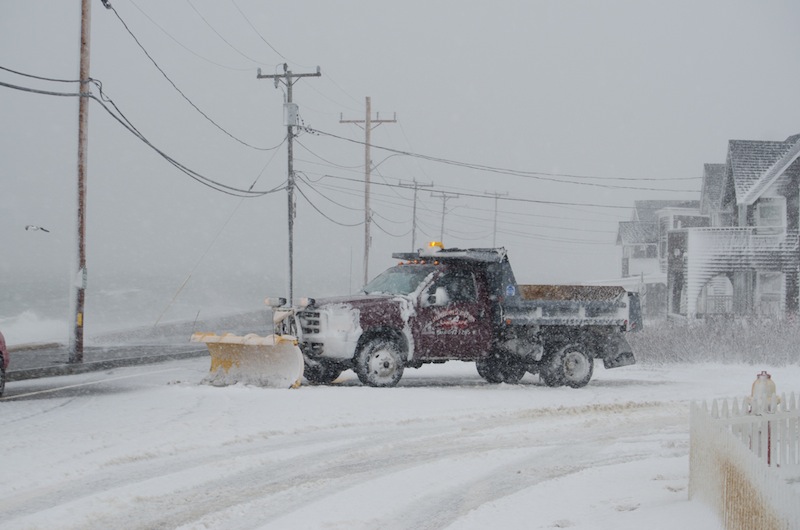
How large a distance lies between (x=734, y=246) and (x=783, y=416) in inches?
1180

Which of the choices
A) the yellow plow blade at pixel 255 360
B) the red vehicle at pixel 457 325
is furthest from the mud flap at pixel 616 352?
the yellow plow blade at pixel 255 360

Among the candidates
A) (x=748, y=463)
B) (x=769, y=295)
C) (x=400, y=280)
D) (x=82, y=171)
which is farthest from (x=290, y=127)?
(x=748, y=463)

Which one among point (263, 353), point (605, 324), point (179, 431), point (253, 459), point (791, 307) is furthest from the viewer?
point (791, 307)

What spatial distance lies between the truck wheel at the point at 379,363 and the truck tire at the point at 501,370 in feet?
7.42

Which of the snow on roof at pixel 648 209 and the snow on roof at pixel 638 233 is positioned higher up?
the snow on roof at pixel 648 209

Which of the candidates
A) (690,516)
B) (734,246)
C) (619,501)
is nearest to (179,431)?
(619,501)

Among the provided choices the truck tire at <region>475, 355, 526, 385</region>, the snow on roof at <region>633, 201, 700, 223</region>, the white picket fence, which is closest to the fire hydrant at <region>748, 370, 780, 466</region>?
the white picket fence

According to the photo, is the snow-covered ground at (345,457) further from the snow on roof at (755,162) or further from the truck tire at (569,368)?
the snow on roof at (755,162)

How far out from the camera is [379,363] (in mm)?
15070

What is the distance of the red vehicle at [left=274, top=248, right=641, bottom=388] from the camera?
14992 millimetres

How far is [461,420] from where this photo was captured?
12172 mm

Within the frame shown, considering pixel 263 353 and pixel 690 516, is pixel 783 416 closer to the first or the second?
pixel 690 516

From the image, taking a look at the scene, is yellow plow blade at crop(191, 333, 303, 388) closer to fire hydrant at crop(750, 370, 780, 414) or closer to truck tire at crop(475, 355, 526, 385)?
truck tire at crop(475, 355, 526, 385)

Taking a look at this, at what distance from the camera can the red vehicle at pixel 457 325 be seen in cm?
1499
